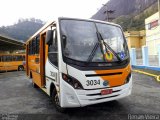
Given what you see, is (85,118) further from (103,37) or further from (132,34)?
(132,34)

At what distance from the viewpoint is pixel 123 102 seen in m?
7.14

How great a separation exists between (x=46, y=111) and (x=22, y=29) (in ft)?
283

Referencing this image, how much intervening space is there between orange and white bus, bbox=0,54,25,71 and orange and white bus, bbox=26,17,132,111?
20.4 m

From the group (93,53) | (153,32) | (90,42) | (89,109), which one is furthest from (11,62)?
(153,32)

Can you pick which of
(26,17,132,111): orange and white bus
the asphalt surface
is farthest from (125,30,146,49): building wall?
(26,17,132,111): orange and white bus

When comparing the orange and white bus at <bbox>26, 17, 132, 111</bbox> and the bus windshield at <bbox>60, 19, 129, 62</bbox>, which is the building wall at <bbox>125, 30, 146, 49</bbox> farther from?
the bus windshield at <bbox>60, 19, 129, 62</bbox>

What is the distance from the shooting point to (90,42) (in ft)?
19.6

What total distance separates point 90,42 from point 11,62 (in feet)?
73.1

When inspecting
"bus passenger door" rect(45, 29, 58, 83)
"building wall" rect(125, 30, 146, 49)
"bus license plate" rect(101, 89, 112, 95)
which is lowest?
"bus license plate" rect(101, 89, 112, 95)

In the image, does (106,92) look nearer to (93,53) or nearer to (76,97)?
(76,97)

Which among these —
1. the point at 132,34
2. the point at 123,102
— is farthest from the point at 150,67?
the point at 132,34

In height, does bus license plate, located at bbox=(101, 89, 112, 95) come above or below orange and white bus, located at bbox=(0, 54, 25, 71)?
below

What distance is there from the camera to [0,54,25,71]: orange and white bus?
2552 centimetres

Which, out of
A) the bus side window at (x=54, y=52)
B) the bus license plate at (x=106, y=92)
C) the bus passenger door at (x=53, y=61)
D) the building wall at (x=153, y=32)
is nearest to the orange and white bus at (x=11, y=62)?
the building wall at (x=153, y=32)
